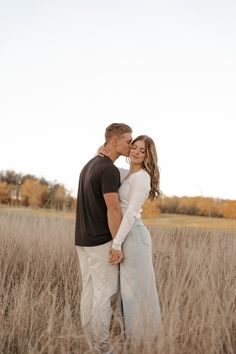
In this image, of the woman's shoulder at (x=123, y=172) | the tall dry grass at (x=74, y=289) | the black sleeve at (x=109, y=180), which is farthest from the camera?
the woman's shoulder at (x=123, y=172)

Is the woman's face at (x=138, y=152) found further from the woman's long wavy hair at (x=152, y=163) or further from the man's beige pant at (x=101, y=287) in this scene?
the man's beige pant at (x=101, y=287)

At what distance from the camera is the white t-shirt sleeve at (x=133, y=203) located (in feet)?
10.9

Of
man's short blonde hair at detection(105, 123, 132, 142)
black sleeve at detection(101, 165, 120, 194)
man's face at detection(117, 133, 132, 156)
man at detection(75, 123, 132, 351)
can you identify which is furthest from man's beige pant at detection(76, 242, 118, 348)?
man's short blonde hair at detection(105, 123, 132, 142)

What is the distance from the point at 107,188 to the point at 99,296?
2.49 feet

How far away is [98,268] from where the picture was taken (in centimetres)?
347

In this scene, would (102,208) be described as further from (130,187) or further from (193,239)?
(193,239)

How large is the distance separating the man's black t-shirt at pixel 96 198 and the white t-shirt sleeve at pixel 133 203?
4.6 inches

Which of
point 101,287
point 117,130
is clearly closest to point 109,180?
point 117,130

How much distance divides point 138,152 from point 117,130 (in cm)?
21

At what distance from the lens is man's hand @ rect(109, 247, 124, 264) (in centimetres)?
338

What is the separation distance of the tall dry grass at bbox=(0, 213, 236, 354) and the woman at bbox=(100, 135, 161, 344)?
0.17 meters

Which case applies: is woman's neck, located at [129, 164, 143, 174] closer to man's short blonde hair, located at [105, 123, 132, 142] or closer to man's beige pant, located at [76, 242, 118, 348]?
man's short blonde hair, located at [105, 123, 132, 142]

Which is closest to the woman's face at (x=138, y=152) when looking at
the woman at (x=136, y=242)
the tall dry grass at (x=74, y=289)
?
the woman at (x=136, y=242)

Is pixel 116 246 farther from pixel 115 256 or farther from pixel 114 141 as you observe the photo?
pixel 114 141
